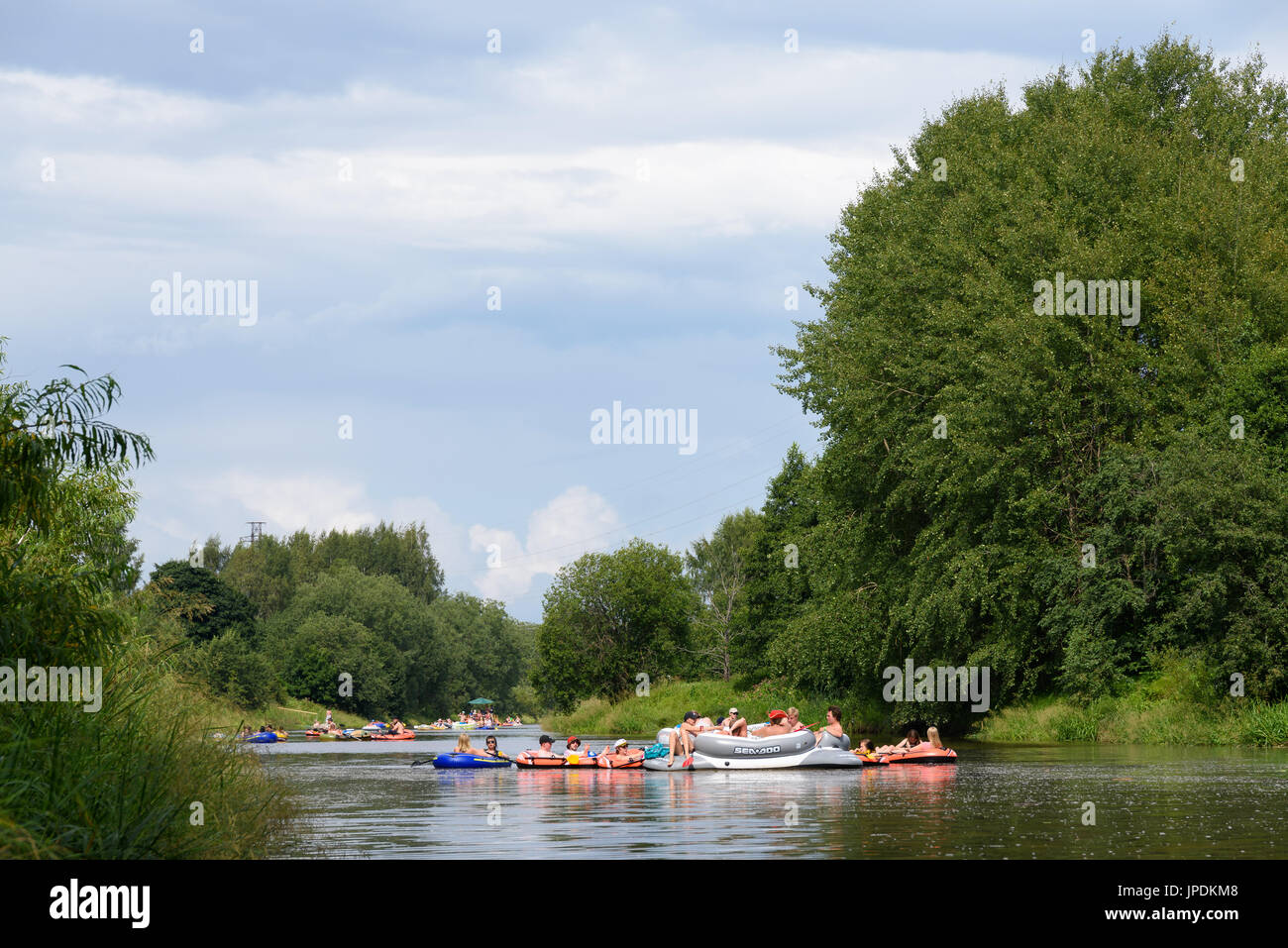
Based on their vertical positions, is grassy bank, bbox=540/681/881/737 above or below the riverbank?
below

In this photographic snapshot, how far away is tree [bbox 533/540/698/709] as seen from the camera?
8362cm

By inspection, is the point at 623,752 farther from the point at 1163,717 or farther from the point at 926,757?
the point at 1163,717

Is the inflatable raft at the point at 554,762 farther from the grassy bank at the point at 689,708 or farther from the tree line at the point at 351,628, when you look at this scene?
the tree line at the point at 351,628

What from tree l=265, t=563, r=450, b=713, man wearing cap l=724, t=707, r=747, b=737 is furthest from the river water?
tree l=265, t=563, r=450, b=713

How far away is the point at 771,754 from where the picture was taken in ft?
103

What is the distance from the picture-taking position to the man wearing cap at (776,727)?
1284 inches

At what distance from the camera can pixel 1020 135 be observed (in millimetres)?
46719

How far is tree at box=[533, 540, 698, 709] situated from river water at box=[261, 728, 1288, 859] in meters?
51.1

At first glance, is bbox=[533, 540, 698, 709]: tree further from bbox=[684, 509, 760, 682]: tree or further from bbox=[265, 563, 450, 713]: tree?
bbox=[265, 563, 450, 713]: tree

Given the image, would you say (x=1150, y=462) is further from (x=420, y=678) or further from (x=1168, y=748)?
(x=420, y=678)

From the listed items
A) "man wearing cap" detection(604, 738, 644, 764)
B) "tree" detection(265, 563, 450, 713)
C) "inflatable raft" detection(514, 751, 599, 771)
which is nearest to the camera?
"man wearing cap" detection(604, 738, 644, 764)

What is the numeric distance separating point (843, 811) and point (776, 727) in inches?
516

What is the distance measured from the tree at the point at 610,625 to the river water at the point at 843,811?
51063mm

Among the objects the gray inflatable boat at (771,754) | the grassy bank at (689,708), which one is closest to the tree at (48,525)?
the gray inflatable boat at (771,754)
